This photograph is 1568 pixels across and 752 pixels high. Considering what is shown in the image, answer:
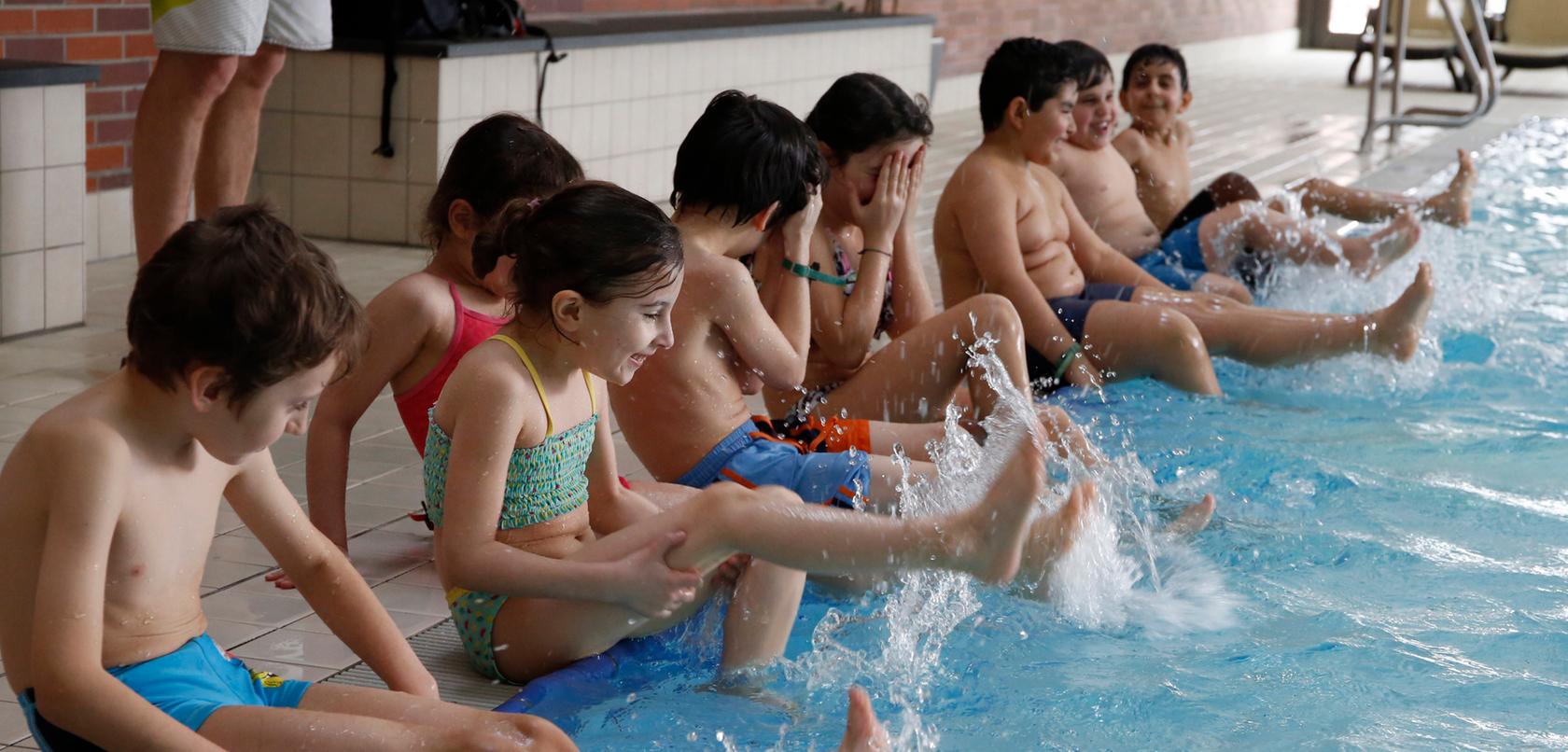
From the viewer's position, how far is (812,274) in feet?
10.9

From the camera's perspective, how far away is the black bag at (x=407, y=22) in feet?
20.7

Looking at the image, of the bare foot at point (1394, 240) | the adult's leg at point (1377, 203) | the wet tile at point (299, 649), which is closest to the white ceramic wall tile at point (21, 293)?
the wet tile at point (299, 649)

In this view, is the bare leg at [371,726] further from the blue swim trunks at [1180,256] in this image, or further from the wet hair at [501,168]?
the blue swim trunks at [1180,256]

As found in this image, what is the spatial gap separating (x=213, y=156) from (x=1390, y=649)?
324 cm

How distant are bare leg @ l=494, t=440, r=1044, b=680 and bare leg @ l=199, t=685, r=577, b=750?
0.44 m

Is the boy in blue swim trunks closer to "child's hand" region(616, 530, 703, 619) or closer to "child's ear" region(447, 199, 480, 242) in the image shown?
"child's hand" region(616, 530, 703, 619)

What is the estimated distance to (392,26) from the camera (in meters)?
6.30

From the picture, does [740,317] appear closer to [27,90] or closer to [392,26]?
[27,90]

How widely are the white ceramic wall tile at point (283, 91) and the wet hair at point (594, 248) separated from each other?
4.44m

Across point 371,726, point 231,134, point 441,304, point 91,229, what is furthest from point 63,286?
point 371,726

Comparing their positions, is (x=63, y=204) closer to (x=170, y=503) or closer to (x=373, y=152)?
(x=373, y=152)

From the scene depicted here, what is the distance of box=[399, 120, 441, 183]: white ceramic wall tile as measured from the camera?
6.34 m

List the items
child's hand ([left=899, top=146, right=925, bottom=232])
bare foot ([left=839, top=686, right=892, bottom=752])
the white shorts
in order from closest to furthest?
bare foot ([left=839, top=686, right=892, bottom=752]) → child's hand ([left=899, top=146, right=925, bottom=232]) → the white shorts

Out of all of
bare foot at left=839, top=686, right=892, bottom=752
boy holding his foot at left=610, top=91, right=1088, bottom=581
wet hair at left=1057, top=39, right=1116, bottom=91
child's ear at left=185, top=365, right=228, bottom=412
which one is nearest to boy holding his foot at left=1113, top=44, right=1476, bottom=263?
wet hair at left=1057, top=39, right=1116, bottom=91
